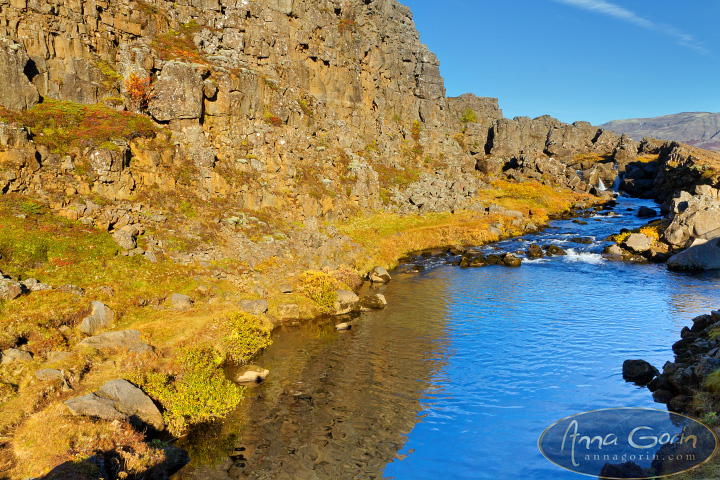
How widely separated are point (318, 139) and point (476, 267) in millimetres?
33600

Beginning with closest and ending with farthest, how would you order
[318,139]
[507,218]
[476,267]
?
[476,267] → [318,139] → [507,218]

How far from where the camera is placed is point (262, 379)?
2616 cm

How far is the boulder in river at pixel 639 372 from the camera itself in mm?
24625

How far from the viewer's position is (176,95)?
50031 millimetres

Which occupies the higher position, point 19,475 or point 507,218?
point 507,218

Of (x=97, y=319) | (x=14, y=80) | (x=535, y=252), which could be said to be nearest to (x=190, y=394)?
(x=97, y=319)

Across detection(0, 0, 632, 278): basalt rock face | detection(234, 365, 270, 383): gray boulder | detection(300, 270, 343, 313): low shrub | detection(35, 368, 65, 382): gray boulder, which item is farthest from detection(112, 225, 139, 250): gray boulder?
detection(234, 365, 270, 383): gray boulder

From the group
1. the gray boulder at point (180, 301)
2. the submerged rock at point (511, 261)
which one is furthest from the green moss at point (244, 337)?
the submerged rock at point (511, 261)

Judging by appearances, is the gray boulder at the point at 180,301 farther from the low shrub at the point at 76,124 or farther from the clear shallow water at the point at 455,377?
the low shrub at the point at 76,124

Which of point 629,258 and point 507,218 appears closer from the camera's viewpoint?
point 629,258

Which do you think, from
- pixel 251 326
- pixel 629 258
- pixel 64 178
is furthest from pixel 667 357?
pixel 64 178

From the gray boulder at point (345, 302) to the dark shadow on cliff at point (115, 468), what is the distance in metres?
20.8

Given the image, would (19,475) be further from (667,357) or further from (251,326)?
(667,357)

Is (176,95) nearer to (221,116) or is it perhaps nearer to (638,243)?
(221,116)
